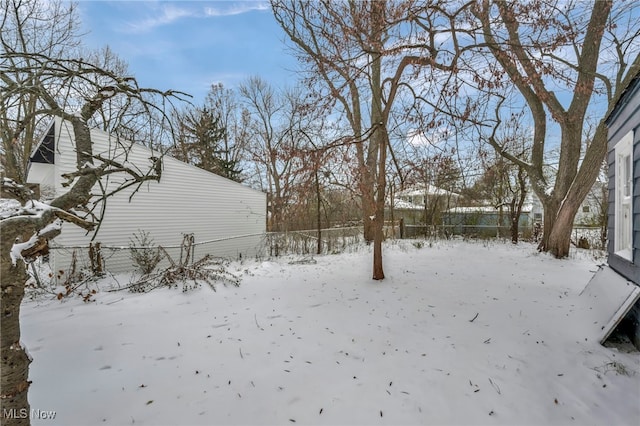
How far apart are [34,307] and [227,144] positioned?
16385 millimetres

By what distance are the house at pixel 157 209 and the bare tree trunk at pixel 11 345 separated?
14.1 feet

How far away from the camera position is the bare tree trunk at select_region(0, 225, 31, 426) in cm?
135

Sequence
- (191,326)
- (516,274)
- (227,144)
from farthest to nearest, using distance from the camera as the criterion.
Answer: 1. (227,144)
2. (516,274)
3. (191,326)

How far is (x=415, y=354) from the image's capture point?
2.72 meters

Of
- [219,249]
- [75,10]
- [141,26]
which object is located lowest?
[219,249]

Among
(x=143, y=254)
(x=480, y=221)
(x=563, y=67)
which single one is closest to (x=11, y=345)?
(x=143, y=254)

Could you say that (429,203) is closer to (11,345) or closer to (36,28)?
(11,345)

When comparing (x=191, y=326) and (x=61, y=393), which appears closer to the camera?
(x=61, y=393)

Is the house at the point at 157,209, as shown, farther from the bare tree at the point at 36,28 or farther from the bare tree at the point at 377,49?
the bare tree at the point at 377,49

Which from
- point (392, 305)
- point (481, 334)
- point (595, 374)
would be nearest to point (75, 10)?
point (392, 305)

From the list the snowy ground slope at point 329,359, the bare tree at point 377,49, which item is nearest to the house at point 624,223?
the snowy ground slope at point 329,359

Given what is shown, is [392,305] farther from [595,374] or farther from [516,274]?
[516,274]

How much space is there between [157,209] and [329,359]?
786 cm

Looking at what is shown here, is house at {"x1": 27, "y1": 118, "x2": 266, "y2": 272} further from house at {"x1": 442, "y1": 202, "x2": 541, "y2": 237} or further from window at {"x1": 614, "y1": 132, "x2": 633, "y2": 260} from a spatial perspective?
house at {"x1": 442, "y1": 202, "x2": 541, "y2": 237}
